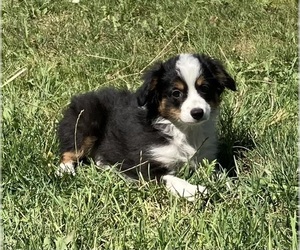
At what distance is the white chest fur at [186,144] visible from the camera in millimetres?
5031

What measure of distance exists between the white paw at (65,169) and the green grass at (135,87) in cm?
6

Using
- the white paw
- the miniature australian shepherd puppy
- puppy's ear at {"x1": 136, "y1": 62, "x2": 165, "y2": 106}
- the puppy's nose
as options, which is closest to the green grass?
→ the white paw

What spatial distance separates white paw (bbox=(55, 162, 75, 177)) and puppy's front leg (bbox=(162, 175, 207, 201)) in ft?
2.18

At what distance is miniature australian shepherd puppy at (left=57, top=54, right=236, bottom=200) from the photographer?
485 cm

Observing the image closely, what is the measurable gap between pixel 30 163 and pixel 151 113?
0.97 m

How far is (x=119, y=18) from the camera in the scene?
26.5ft

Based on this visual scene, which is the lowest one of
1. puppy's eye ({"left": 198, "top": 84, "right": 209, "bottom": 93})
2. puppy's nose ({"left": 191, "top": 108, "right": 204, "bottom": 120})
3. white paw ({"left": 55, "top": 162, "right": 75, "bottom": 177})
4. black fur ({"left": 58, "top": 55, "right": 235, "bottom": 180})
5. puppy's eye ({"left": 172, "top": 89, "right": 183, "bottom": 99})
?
white paw ({"left": 55, "top": 162, "right": 75, "bottom": 177})

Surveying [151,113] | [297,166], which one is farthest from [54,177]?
[297,166]

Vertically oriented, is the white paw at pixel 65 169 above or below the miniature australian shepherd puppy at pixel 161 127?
below

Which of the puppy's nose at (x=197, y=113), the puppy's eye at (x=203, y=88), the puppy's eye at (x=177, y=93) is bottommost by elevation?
the puppy's nose at (x=197, y=113)

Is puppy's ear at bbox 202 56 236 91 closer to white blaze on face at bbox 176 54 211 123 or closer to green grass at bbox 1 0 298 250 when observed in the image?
white blaze on face at bbox 176 54 211 123

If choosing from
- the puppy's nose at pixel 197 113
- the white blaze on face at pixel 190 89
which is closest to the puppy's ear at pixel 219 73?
the white blaze on face at pixel 190 89

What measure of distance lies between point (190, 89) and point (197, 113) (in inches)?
7.6

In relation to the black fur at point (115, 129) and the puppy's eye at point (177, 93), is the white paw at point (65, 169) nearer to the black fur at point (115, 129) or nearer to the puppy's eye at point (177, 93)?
the black fur at point (115, 129)
